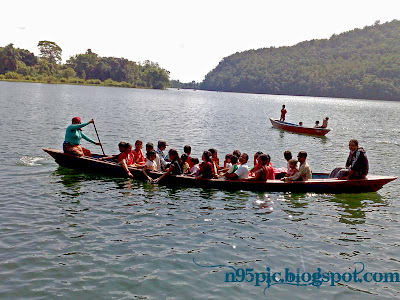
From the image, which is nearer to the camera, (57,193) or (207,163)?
(57,193)

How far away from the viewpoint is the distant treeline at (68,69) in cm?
13888

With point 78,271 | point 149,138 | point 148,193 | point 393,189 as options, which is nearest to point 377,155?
point 393,189

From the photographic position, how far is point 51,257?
26.8ft

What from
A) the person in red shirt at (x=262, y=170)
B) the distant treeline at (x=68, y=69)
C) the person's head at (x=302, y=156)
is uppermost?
the distant treeline at (x=68, y=69)

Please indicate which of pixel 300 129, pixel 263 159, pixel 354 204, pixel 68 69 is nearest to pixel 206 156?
pixel 263 159

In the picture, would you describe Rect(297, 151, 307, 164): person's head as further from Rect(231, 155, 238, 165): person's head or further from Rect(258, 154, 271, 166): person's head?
Rect(231, 155, 238, 165): person's head

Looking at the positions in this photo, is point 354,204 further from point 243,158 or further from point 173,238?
point 173,238

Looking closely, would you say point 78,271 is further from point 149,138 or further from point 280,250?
point 149,138

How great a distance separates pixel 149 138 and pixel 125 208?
726 inches

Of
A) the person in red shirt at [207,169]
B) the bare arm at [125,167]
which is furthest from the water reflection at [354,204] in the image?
the bare arm at [125,167]

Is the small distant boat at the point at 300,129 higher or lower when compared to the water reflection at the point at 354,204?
higher

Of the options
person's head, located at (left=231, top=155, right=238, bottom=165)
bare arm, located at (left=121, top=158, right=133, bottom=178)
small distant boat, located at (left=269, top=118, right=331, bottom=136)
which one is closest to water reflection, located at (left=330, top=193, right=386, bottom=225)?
person's head, located at (left=231, top=155, right=238, bottom=165)

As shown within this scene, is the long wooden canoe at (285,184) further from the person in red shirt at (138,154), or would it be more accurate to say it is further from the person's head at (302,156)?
the person in red shirt at (138,154)

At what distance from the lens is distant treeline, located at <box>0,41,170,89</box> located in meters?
139
